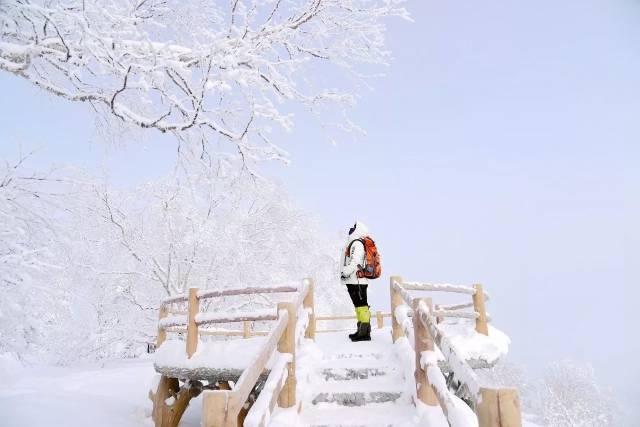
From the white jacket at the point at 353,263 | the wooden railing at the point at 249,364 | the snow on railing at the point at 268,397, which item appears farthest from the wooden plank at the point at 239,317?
the white jacket at the point at 353,263

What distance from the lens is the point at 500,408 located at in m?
2.03

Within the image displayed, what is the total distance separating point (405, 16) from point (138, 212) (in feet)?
43.1

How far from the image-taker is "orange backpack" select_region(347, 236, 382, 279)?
21.5ft

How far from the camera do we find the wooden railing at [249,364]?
2.26m

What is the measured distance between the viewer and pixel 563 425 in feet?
92.0

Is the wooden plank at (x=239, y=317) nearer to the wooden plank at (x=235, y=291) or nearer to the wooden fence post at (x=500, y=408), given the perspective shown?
the wooden plank at (x=235, y=291)

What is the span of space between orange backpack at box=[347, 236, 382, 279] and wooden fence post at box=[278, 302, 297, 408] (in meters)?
2.53

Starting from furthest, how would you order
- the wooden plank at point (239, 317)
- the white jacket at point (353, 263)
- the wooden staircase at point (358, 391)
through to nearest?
the white jacket at point (353, 263), the wooden plank at point (239, 317), the wooden staircase at point (358, 391)

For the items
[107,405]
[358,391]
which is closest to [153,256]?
[107,405]

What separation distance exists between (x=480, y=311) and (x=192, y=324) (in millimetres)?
4395

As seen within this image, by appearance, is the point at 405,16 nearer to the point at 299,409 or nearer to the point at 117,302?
the point at 299,409

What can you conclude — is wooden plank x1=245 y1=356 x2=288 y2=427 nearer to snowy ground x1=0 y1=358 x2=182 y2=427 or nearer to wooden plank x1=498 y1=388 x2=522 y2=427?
wooden plank x1=498 y1=388 x2=522 y2=427

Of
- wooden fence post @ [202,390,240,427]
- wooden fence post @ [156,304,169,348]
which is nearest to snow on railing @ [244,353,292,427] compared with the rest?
wooden fence post @ [202,390,240,427]

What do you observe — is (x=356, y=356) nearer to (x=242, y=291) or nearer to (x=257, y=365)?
(x=242, y=291)
